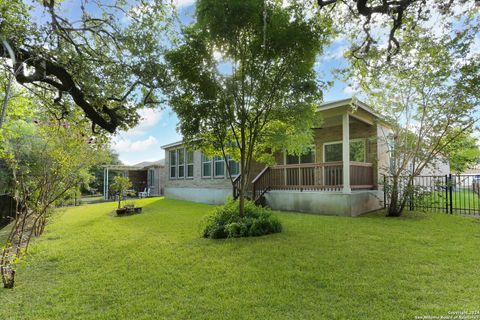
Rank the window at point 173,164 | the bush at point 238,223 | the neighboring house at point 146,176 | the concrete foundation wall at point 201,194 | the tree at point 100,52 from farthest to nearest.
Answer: the neighboring house at point 146,176 → the window at point 173,164 → the concrete foundation wall at point 201,194 → the bush at point 238,223 → the tree at point 100,52

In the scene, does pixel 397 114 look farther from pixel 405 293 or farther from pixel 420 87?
pixel 405 293

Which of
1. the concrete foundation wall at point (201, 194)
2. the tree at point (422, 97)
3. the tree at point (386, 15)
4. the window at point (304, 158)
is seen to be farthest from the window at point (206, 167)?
the tree at point (386, 15)

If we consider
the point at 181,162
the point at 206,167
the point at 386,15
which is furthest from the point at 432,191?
the point at 181,162

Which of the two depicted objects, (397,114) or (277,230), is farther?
(397,114)

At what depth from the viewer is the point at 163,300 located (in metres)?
3.23

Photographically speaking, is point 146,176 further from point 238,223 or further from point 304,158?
point 238,223

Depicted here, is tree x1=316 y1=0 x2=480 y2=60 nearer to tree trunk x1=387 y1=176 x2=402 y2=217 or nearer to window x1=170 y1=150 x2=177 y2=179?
tree trunk x1=387 y1=176 x2=402 y2=217

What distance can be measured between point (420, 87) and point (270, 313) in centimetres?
835

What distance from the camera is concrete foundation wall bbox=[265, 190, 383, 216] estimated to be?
29.8ft

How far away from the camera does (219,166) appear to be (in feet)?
50.3

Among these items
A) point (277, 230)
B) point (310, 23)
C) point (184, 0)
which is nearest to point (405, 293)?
point (277, 230)

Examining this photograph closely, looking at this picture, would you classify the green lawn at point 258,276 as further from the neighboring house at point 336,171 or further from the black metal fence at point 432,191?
the neighboring house at point 336,171

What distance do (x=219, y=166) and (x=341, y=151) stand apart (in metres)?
6.85

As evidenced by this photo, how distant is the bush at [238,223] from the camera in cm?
630
